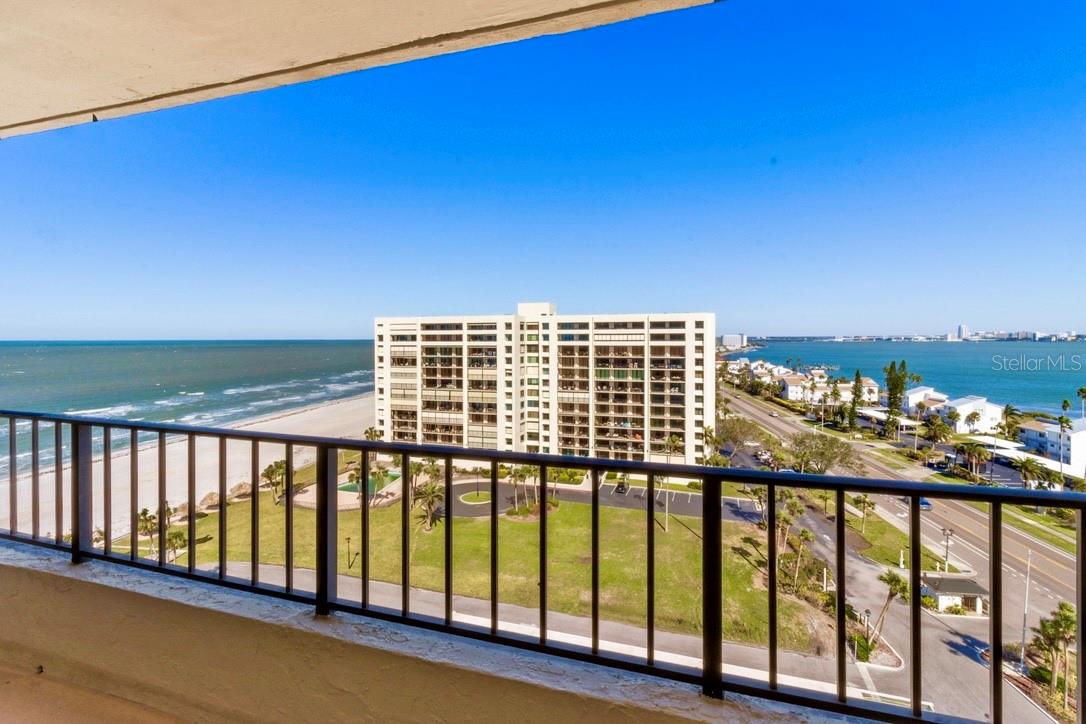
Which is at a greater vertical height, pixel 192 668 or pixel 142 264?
pixel 142 264

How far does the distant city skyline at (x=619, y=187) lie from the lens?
10.9 metres

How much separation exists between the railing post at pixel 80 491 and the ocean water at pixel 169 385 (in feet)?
56.8

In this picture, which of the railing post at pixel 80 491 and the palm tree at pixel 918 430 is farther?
the palm tree at pixel 918 430

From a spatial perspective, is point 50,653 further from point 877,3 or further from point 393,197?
point 393,197

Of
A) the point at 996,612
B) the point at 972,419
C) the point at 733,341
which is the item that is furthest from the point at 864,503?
the point at 733,341

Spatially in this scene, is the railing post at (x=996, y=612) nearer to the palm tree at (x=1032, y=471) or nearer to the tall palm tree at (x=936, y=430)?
the palm tree at (x=1032, y=471)

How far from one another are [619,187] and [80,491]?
24703 mm

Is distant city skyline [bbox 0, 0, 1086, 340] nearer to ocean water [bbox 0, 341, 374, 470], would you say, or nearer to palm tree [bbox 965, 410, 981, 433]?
ocean water [bbox 0, 341, 374, 470]

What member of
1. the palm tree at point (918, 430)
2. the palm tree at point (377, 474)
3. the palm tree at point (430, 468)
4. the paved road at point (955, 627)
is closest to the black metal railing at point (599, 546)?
the palm tree at point (430, 468)

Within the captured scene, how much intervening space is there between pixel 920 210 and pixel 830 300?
223 inches

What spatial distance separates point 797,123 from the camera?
15.4 meters

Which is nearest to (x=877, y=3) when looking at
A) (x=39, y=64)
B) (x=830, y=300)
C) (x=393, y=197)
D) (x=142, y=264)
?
(x=39, y=64)

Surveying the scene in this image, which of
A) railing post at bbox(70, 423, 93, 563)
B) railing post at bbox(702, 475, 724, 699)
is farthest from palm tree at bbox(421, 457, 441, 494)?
railing post at bbox(70, 423, 93, 563)

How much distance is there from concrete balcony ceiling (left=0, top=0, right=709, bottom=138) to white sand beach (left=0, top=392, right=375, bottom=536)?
33.1ft
